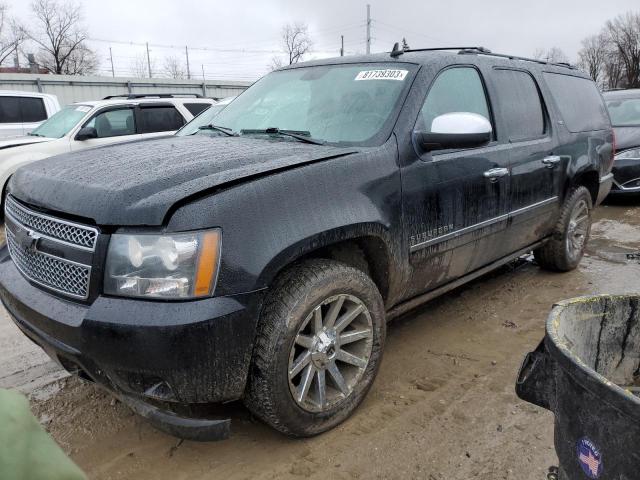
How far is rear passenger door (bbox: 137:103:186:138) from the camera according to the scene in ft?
28.5

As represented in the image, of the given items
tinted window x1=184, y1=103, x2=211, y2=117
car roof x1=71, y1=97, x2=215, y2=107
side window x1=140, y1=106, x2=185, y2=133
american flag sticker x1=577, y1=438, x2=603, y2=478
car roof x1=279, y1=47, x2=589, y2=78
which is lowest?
american flag sticker x1=577, y1=438, x2=603, y2=478

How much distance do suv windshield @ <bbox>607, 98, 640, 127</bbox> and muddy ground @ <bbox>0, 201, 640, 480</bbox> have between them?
681 centimetres

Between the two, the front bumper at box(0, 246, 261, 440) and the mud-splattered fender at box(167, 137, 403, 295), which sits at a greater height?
the mud-splattered fender at box(167, 137, 403, 295)

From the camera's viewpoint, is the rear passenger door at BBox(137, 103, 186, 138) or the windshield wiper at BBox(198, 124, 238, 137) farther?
the rear passenger door at BBox(137, 103, 186, 138)

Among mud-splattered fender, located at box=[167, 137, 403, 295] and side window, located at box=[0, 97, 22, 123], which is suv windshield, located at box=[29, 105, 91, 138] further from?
mud-splattered fender, located at box=[167, 137, 403, 295]

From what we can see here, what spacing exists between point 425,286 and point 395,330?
0.75 metres

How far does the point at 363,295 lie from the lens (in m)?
2.59

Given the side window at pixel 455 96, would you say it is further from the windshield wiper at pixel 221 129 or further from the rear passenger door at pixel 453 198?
the windshield wiper at pixel 221 129

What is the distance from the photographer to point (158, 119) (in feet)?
29.2

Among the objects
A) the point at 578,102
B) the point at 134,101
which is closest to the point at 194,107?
the point at 134,101

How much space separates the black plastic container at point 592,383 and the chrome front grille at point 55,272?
5.65 ft

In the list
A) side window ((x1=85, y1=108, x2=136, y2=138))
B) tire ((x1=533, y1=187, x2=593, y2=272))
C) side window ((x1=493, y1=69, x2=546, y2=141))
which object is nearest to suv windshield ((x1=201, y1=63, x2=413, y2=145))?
side window ((x1=493, y1=69, x2=546, y2=141))

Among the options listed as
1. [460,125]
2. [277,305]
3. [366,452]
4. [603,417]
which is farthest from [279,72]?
[603,417]

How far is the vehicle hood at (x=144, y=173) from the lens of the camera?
207 centimetres
